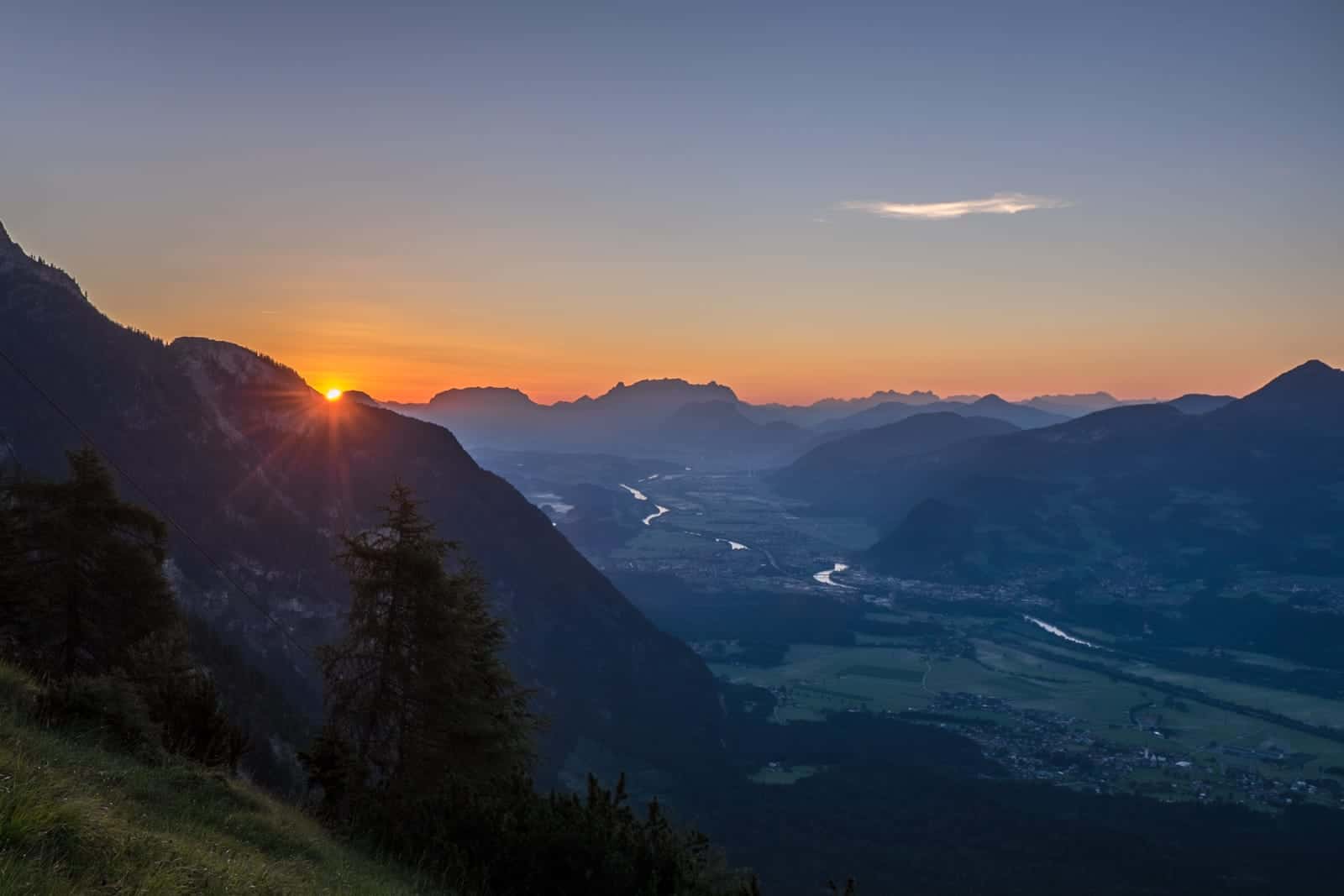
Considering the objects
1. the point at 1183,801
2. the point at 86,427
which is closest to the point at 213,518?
the point at 86,427

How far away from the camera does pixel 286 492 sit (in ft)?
391

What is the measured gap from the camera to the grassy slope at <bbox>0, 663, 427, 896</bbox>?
23.0 ft

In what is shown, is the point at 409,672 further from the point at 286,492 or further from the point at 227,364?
the point at 227,364

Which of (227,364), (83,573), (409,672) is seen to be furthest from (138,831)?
(227,364)

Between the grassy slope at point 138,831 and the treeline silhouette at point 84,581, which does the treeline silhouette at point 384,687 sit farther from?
the grassy slope at point 138,831

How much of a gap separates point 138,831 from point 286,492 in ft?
405

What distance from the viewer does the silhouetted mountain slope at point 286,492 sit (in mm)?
99125

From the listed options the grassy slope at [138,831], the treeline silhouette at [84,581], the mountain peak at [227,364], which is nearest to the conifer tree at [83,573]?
the treeline silhouette at [84,581]

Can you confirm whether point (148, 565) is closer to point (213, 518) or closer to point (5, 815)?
point (5, 815)

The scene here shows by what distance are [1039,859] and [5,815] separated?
122 meters

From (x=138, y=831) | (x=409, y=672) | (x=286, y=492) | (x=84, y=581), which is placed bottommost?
(x=409, y=672)

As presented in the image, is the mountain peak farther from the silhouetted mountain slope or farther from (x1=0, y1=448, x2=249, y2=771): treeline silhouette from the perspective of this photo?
(x1=0, y1=448, x2=249, y2=771): treeline silhouette

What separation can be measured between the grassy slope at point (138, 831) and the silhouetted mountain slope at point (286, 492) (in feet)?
165

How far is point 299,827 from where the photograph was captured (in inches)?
552
